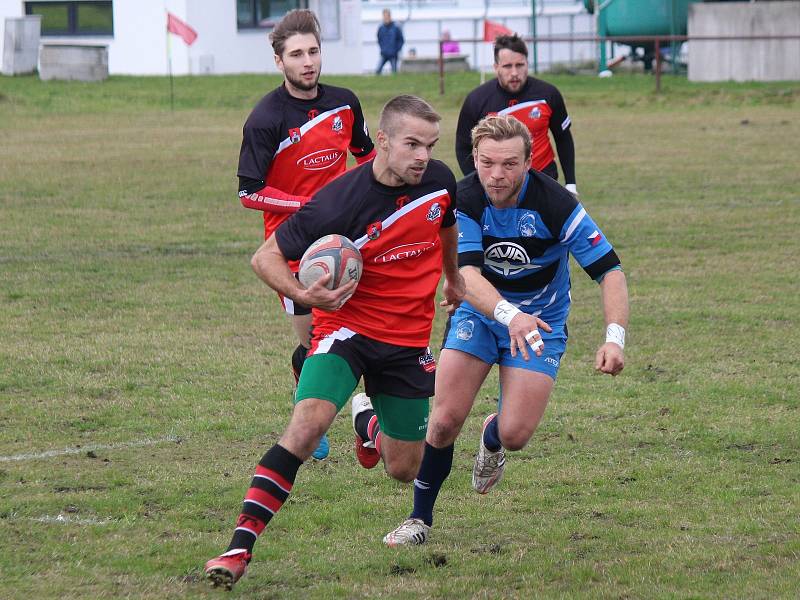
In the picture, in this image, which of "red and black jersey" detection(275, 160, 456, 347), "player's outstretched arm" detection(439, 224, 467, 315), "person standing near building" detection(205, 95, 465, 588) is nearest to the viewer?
"person standing near building" detection(205, 95, 465, 588)

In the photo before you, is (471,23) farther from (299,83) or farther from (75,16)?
(299,83)

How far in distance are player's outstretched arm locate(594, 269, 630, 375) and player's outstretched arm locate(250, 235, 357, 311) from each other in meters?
1.14

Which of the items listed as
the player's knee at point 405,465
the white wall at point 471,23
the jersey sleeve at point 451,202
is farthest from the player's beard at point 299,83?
the white wall at point 471,23

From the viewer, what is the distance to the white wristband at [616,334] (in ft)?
18.3

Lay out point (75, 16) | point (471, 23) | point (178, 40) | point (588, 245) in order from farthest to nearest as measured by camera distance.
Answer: point (471, 23) → point (75, 16) → point (178, 40) → point (588, 245)

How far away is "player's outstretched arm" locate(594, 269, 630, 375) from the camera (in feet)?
17.9

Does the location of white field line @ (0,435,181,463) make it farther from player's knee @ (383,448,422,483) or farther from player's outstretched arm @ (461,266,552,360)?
player's outstretched arm @ (461,266,552,360)

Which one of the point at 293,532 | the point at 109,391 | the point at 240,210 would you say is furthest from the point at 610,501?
the point at 240,210

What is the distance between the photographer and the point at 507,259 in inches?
245

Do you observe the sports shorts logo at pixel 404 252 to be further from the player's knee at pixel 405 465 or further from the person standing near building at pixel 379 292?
the player's knee at pixel 405 465

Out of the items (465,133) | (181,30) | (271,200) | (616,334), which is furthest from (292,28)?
(181,30)

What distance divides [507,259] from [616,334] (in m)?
0.82

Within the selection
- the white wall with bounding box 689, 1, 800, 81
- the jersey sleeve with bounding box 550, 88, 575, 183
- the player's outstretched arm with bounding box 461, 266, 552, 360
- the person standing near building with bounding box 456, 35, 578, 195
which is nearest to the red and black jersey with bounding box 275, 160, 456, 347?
the player's outstretched arm with bounding box 461, 266, 552, 360

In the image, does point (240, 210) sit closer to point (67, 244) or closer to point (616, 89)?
point (67, 244)
